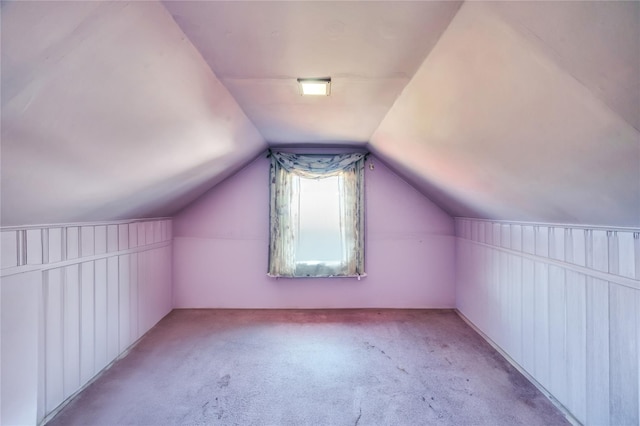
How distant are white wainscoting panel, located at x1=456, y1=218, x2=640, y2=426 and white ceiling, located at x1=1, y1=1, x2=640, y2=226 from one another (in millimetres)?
184

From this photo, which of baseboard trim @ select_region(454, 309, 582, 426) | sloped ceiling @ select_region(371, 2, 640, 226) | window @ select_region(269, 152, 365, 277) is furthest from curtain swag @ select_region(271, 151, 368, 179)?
baseboard trim @ select_region(454, 309, 582, 426)

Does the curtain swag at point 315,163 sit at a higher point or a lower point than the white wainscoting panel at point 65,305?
higher

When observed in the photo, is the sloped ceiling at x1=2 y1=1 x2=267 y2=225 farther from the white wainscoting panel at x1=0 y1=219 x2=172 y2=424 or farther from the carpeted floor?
the carpeted floor

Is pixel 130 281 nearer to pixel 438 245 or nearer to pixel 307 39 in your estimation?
pixel 307 39

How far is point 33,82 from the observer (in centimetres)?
99

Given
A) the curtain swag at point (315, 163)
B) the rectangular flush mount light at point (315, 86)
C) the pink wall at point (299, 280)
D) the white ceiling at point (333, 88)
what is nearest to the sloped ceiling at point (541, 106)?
the white ceiling at point (333, 88)

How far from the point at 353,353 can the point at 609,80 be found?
2499mm

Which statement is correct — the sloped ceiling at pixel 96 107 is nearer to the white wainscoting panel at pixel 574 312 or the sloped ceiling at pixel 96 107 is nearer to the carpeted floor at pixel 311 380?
the carpeted floor at pixel 311 380

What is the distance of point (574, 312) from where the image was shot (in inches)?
73.4

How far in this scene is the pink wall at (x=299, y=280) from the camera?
3789 mm

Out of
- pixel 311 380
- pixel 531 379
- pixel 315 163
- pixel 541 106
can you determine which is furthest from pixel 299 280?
pixel 541 106

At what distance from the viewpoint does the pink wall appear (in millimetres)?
3789

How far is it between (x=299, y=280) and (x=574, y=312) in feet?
8.81

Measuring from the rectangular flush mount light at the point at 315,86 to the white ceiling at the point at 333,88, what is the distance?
58 millimetres
